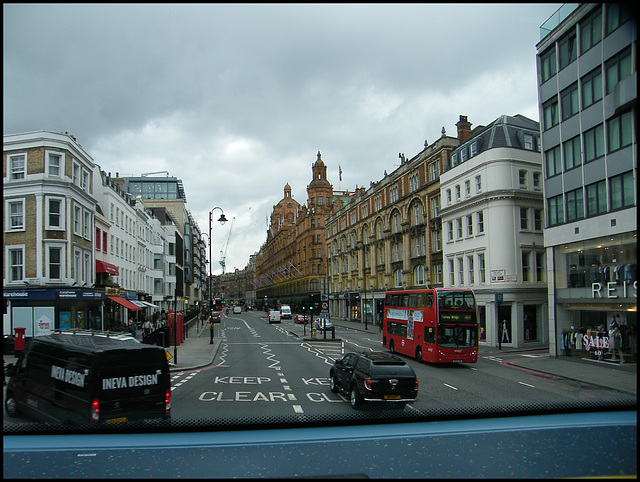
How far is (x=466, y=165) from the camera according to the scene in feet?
128

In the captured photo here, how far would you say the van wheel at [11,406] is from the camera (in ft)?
28.8

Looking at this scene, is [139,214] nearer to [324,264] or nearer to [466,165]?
[466,165]

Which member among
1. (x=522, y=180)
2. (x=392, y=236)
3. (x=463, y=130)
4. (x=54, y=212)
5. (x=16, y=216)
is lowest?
(x=16, y=216)

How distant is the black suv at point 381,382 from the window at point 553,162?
14.0 meters

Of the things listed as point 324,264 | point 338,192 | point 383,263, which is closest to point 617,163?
point 383,263

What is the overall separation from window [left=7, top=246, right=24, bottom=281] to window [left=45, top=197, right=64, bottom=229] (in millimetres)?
1100

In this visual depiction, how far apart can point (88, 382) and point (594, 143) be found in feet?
55.3

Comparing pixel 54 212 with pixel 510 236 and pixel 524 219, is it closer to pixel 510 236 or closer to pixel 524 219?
pixel 510 236

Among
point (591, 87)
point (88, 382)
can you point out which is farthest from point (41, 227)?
point (591, 87)

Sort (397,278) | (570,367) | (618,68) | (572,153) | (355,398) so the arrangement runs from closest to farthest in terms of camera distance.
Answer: (618,68), (355,398), (572,153), (570,367), (397,278)

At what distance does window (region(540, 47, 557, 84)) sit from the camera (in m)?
18.0

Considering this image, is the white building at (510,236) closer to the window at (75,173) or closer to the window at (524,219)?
the window at (524,219)

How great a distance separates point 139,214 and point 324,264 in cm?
6272

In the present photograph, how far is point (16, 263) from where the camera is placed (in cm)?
1152
